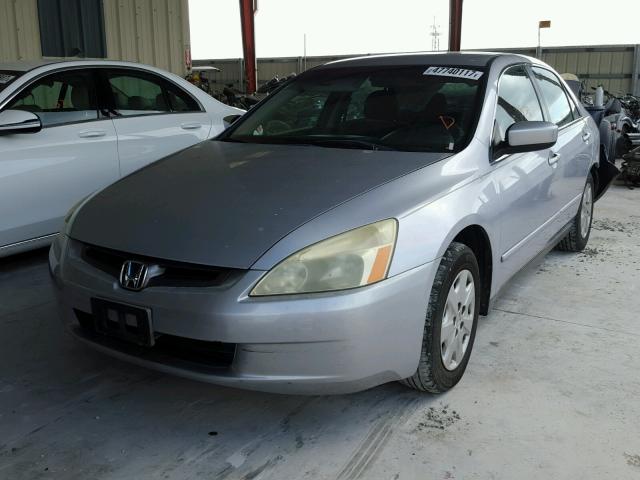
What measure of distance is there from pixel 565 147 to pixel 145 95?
3037mm

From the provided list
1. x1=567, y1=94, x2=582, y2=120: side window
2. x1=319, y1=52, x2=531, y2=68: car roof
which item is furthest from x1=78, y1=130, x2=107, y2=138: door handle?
x1=567, y1=94, x2=582, y2=120: side window

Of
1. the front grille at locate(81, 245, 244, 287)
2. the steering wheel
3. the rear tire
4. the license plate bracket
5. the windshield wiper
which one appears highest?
the steering wheel

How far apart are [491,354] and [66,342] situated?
6.74 feet

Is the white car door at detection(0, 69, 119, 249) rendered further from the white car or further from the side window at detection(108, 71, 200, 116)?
the side window at detection(108, 71, 200, 116)

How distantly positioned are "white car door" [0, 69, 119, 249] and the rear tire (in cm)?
324

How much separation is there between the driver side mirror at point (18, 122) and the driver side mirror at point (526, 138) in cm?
268

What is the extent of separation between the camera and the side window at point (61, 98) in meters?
4.12

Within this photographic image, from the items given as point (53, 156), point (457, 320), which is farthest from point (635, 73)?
point (457, 320)

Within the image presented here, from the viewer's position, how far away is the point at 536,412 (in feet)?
8.15

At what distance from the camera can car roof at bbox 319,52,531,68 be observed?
10.9 ft

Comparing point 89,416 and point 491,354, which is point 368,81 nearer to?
point 491,354

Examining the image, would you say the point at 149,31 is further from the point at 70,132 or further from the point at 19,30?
the point at 70,132

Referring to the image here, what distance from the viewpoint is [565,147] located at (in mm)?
3846

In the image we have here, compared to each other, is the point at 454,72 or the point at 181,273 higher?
the point at 454,72
